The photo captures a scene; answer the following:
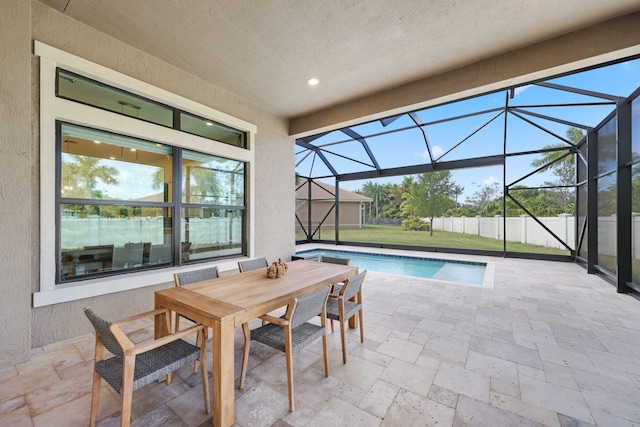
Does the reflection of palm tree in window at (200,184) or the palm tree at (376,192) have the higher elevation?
the palm tree at (376,192)

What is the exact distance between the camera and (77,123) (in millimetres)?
2742

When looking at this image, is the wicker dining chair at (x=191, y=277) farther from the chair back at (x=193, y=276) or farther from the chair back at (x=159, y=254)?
the chair back at (x=159, y=254)

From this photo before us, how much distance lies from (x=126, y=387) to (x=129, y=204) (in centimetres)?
260

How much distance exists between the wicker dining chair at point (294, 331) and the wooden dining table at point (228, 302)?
194mm

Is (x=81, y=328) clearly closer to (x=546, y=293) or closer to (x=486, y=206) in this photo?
(x=546, y=293)

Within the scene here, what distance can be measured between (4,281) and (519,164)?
1013 cm

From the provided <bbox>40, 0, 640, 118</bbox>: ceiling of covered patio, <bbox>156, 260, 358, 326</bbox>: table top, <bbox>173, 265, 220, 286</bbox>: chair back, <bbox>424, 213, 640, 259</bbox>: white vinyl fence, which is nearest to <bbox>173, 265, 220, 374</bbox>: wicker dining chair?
<bbox>173, 265, 220, 286</bbox>: chair back

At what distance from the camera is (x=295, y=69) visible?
A: 3.55 m

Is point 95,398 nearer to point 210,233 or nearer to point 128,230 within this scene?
point 128,230

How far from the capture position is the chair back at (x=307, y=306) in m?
1.73

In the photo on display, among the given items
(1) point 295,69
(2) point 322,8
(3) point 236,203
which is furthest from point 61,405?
(1) point 295,69

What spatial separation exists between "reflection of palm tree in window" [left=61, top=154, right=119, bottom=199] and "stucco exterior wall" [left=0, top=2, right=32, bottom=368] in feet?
1.46

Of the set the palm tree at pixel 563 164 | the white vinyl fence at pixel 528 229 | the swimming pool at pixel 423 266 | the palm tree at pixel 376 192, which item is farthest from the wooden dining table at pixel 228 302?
the palm tree at pixel 376 192

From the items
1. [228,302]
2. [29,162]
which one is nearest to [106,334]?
[228,302]
